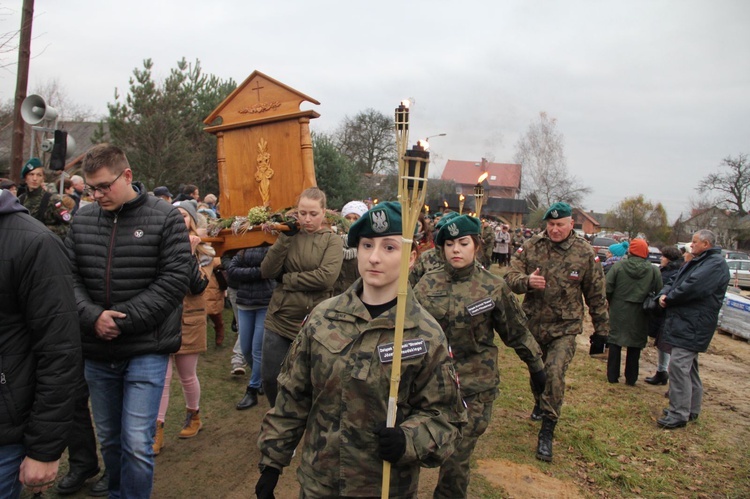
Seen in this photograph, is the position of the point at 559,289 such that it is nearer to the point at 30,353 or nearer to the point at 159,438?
the point at 159,438

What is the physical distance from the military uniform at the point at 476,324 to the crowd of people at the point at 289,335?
0.01 m

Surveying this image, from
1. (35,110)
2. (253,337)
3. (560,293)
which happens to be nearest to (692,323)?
(560,293)

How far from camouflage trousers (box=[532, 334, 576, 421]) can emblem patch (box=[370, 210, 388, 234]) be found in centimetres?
345

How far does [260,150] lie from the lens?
4.61 metres

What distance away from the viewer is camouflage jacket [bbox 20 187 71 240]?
619cm

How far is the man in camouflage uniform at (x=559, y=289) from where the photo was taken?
537 cm

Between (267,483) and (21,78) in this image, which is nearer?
(267,483)

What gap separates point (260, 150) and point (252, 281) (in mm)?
1578

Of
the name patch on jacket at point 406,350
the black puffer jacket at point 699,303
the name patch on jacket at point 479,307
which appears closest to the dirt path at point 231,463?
the black puffer jacket at point 699,303

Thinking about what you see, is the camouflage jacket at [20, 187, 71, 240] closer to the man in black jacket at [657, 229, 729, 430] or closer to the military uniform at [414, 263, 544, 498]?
the military uniform at [414, 263, 544, 498]

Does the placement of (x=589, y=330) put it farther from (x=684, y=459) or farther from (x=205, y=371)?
(x=205, y=371)

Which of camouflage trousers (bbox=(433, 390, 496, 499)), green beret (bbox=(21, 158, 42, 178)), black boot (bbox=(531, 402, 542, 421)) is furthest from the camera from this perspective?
green beret (bbox=(21, 158, 42, 178))

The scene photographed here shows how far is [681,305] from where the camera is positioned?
21.4 feet

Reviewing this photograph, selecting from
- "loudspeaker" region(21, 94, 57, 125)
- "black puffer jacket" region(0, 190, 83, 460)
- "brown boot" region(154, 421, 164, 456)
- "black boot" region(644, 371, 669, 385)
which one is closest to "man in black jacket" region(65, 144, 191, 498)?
"black puffer jacket" region(0, 190, 83, 460)
